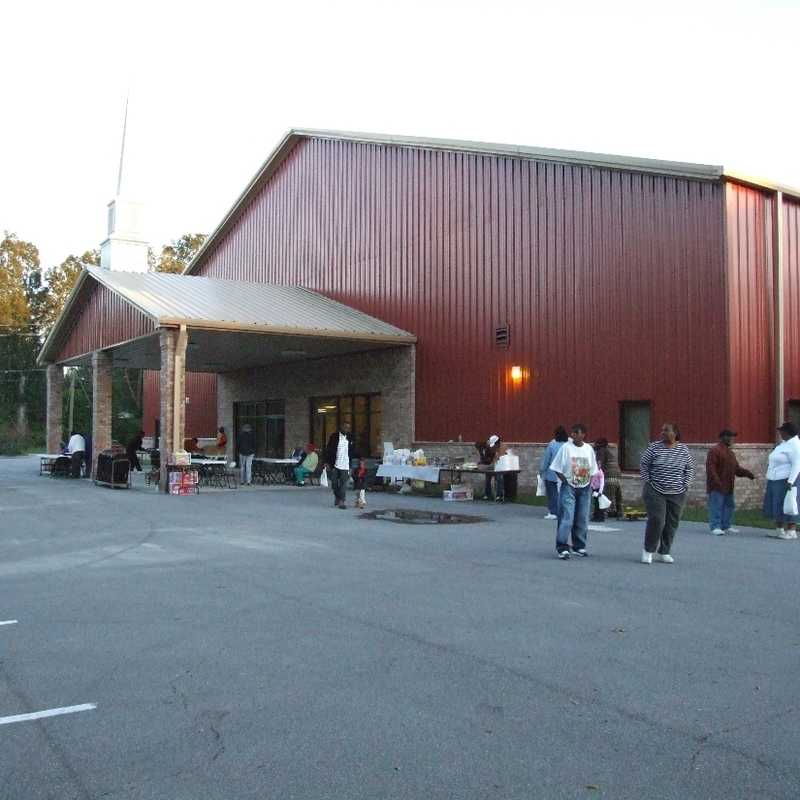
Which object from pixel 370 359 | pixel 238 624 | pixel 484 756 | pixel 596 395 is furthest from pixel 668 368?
pixel 484 756

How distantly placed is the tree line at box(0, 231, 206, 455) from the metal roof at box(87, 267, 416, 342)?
3608cm

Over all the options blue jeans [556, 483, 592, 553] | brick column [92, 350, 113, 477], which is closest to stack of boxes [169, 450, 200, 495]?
brick column [92, 350, 113, 477]

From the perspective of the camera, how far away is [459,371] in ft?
76.4

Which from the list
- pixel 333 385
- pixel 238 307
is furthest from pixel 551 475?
pixel 333 385

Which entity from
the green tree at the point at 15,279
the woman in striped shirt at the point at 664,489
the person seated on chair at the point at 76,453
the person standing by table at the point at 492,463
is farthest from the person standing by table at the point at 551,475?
the green tree at the point at 15,279

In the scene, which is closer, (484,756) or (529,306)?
(484,756)

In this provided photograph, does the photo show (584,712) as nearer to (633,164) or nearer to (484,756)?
(484,756)

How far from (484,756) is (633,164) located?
16534mm

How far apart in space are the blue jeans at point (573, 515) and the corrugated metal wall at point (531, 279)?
753 cm

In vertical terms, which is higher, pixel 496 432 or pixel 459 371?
pixel 459 371

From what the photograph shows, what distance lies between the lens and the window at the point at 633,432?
742 inches

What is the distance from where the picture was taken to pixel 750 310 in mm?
17922

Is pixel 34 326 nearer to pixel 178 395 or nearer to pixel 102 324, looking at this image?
pixel 102 324

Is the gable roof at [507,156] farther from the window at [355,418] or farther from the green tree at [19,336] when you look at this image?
the green tree at [19,336]
